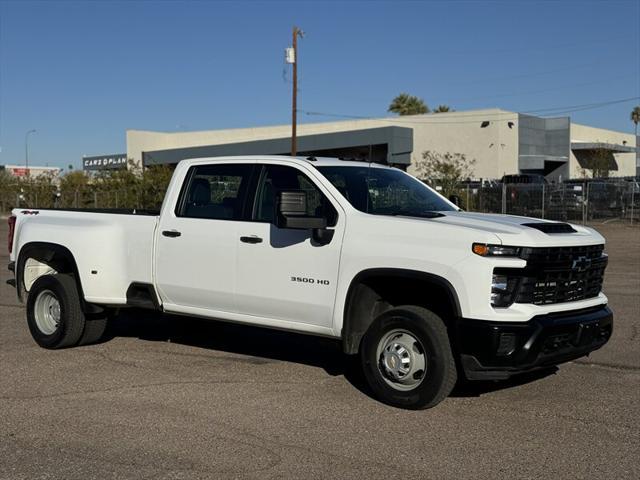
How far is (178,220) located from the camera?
7195 mm

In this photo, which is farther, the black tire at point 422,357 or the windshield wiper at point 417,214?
the windshield wiper at point 417,214

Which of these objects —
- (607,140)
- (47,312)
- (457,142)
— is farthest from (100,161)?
(47,312)

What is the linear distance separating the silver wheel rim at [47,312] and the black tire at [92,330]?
31cm

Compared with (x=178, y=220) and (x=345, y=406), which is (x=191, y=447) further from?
(x=178, y=220)

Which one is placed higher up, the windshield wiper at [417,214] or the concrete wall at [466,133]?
the concrete wall at [466,133]

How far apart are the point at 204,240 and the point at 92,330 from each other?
84.1 inches

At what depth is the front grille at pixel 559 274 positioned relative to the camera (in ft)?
17.7

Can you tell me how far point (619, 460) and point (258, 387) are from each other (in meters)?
3.02

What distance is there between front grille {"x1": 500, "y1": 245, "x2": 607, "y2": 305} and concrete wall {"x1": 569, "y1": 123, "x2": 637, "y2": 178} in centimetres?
4616

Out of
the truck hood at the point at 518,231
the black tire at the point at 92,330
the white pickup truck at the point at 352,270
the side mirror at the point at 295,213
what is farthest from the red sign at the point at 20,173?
the truck hood at the point at 518,231

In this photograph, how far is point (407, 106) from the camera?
236ft

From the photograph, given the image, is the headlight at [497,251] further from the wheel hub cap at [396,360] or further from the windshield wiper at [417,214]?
the wheel hub cap at [396,360]

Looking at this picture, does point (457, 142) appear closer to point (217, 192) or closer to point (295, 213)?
point (217, 192)

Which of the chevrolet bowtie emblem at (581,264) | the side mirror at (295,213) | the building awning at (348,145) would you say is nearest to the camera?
the chevrolet bowtie emblem at (581,264)
